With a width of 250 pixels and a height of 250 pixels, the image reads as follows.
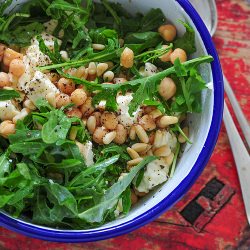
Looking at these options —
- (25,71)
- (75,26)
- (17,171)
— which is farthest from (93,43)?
(17,171)

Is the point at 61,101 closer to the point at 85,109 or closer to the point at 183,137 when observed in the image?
the point at 85,109

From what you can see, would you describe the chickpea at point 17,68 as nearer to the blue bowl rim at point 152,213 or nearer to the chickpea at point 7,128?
the chickpea at point 7,128

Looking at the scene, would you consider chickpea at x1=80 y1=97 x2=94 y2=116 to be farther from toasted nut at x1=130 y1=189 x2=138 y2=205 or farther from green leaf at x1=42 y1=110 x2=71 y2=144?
toasted nut at x1=130 y1=189 x2=138 y2=205

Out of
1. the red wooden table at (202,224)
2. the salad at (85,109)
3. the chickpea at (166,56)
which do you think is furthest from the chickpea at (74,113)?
the red wooden table at (202,224)

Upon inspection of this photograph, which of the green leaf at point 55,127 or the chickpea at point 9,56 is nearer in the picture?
the green leaf at point 55,127

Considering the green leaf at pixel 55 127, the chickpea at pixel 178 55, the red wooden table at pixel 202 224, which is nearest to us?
the green leaf at pixel 55 127
